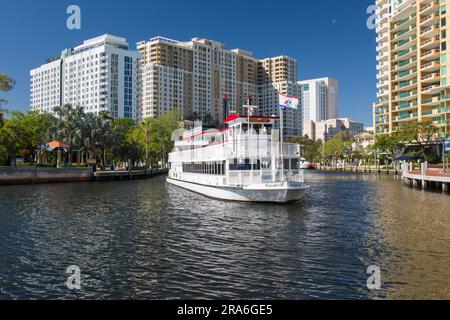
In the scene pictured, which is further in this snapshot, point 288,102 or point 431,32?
point 431,32

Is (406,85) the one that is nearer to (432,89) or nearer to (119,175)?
(432,89)

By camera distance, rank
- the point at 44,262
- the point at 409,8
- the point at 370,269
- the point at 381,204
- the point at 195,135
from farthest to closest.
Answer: the point at 409,8 → the point at 195,135 → the point at 381,204 → the point at 44,262 → the point at 370,269

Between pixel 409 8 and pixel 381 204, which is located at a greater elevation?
pixel 409 8

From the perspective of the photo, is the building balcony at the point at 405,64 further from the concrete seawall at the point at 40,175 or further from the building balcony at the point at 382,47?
the concrete seawall at the point at 40,175

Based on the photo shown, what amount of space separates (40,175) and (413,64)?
92215mm

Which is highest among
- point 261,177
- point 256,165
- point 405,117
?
point 405,117

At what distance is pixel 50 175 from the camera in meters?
73.6

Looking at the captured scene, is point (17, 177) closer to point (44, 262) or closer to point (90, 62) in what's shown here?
point (44, 262)

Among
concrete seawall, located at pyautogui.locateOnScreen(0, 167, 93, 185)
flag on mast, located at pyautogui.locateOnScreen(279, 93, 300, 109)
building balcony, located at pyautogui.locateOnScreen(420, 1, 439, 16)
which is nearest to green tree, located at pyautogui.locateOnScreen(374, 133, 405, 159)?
building balcony, located at pyautogui.locateOnScreen(420, 1, 439, 16)

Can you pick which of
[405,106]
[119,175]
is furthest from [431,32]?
[119,175]

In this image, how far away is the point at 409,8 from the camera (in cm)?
10175

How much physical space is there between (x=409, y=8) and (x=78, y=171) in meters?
92.3

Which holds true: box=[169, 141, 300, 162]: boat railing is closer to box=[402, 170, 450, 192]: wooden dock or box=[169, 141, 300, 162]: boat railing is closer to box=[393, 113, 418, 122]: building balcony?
box=[402, 170, 450, 192]: wooden dock
